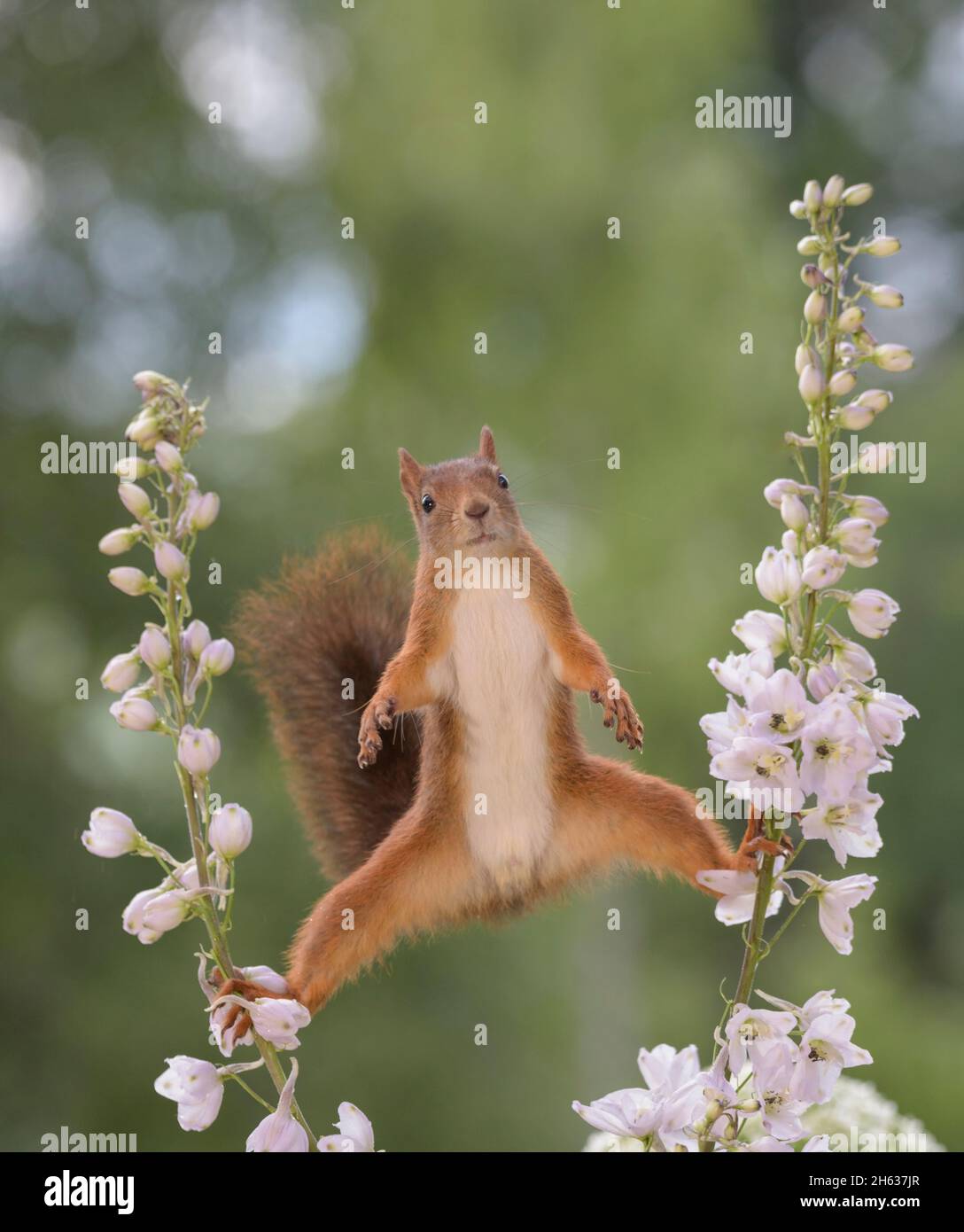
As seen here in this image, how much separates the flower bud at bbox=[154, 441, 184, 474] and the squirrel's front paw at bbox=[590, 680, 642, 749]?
0.70 ft

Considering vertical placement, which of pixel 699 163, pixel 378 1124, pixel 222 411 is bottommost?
pixel 378 1124

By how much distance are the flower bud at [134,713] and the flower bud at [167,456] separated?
102 millimetres

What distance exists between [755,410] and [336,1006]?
60.5 inches

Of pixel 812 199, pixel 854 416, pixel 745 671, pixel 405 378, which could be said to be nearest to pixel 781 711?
pixel 745 671

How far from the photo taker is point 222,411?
7.19ft

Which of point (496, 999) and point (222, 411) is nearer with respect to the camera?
point (222, 411)

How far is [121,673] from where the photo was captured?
0.58 meters

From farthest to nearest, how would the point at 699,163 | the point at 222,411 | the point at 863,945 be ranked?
1. the point at 863,945
2. the point at 699,163
3. the point at 222,411

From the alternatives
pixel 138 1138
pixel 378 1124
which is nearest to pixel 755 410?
pixel 378 1124

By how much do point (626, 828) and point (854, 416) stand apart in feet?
0.75

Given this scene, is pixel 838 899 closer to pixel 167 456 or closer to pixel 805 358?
pixel 805 358

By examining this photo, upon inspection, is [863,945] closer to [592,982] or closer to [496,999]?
[592,982]

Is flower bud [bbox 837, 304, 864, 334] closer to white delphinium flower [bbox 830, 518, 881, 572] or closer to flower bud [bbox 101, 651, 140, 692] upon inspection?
white delphinium flower [bbox 830, 518, 881, 572]
